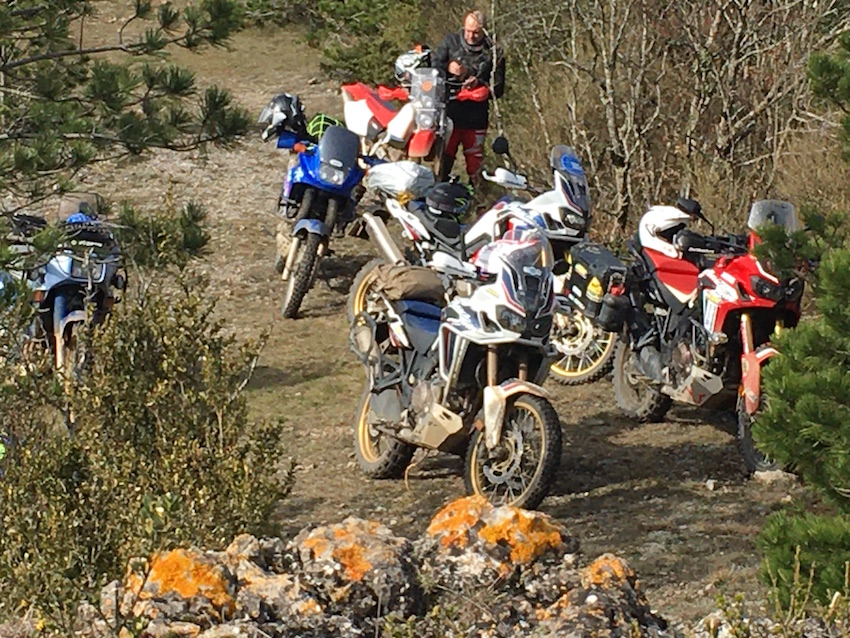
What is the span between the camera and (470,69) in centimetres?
1317

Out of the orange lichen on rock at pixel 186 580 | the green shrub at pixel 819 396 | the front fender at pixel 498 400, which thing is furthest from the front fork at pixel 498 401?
the orange lichen on rock at pixel 186 580

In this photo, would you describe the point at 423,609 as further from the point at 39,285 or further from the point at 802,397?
the point at 39,285

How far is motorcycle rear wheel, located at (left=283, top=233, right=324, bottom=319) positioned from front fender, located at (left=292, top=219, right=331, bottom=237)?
0.10 ft

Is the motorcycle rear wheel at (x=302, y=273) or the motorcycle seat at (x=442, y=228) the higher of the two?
the motorcycle seat at (x=442, y=228)

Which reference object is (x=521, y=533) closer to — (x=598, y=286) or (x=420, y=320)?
(x=420, y=320)

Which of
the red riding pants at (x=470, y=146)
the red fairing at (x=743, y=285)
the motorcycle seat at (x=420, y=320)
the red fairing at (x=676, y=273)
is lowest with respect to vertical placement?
the red riding pants at (x=470, y=146)

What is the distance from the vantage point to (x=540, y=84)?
14508 mm

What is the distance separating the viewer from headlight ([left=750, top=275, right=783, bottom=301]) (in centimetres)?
824

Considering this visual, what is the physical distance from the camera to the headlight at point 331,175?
11320 mm

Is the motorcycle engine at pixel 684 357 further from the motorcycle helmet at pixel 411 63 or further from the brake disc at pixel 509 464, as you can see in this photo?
the motorcycle helmet at pixel 411 63

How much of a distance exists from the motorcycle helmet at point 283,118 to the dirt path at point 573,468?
1343mm

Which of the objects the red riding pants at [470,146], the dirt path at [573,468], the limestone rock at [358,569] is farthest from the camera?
the red riding pants at [470,146]

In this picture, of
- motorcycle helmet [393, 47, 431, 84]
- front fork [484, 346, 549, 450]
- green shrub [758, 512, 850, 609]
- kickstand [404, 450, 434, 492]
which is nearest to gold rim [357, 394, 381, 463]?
kickstand [404, 450, 434, 492]

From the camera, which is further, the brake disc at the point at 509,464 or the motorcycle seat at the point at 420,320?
the motorcycle seat at the point at 420,320
